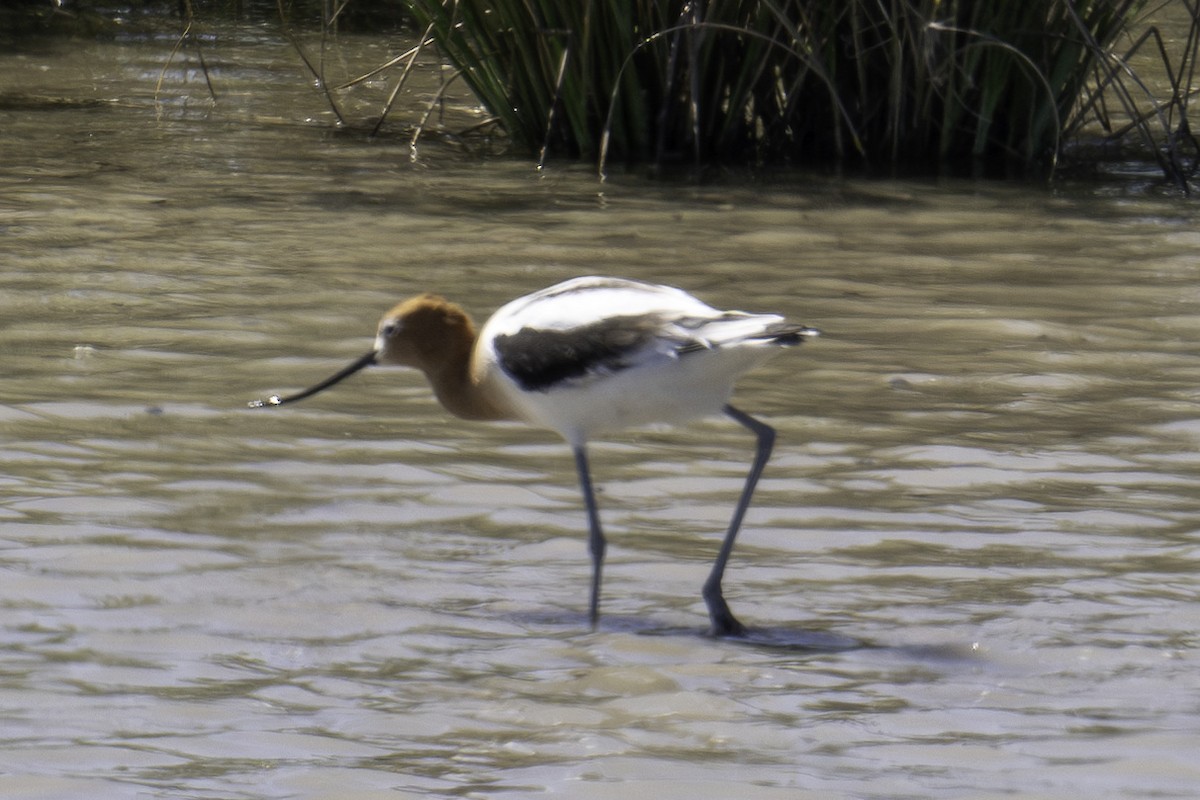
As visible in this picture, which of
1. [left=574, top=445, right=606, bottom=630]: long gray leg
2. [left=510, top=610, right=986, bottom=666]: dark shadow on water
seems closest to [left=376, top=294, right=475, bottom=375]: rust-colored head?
[left=574, top=445, right=606, bottom=630]: long gray leg

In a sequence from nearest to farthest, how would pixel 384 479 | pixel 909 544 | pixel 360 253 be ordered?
1. pixel 909 544
2. pixel 384 479
3. pixel 360 253

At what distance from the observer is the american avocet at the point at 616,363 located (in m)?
3.70

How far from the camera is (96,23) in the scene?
13.0 m

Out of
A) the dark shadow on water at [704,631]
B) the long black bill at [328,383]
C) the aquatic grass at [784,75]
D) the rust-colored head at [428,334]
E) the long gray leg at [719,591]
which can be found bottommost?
the dark shadow on water at [704,631]

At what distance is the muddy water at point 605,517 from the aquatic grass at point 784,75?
718 millimetres

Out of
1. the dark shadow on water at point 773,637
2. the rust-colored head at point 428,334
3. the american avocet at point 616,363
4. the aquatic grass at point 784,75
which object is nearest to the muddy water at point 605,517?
the dark shadow on water at point 773,637

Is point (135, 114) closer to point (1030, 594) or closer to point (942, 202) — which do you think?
point (942, 202)

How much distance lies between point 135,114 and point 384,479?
18.7ft

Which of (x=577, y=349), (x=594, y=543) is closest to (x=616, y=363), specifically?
(x=577, y=349)

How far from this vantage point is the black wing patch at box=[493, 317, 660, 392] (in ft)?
12.3

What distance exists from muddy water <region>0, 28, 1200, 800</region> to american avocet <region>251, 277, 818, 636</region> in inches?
10.7

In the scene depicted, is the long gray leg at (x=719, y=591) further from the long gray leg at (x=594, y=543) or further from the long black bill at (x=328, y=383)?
the long black bill at (x=328, y=383)

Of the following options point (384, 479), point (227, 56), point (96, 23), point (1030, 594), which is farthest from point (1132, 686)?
point (96, 23)

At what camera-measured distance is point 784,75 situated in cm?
823
